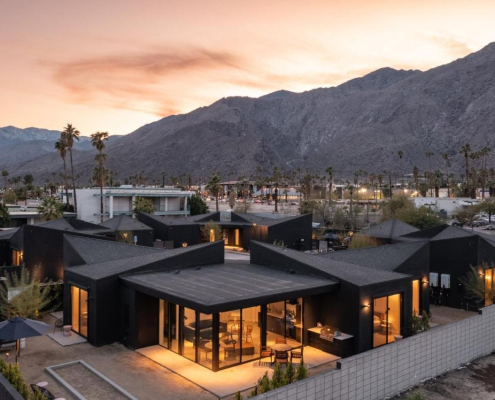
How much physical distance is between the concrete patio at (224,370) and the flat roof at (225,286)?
2.23 m

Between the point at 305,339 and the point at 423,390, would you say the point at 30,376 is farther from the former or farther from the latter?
the point at 423,390

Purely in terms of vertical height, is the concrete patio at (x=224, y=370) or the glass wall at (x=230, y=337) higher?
the glass wall at (x=230, y=337)

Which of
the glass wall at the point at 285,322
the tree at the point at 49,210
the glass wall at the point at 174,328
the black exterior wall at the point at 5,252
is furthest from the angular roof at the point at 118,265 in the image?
the tree at the point at 49,210

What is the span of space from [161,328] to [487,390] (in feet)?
38.5

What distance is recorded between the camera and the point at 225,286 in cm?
1711

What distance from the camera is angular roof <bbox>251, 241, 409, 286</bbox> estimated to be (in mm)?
17734

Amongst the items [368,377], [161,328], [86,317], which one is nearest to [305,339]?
[368,377]

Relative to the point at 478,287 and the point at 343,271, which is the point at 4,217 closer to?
the point at 343,271

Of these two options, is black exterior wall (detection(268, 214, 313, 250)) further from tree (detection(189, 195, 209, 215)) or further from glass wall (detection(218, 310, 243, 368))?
tree (detection(189, 195, 209, 215))

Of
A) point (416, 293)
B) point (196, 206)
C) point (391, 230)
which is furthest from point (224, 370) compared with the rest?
point (196, 206)

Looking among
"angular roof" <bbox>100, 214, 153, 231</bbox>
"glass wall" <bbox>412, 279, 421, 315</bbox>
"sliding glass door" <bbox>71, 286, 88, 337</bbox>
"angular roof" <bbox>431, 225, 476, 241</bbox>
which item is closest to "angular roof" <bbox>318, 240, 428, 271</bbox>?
"glass wall" <bbox>412, 279, 421, 315</bbox>

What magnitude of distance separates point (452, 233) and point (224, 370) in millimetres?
16602

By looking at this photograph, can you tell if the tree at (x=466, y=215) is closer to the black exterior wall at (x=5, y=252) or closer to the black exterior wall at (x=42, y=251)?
the black exterior wall at (x=42, y=251)

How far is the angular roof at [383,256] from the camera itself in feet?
71.4
